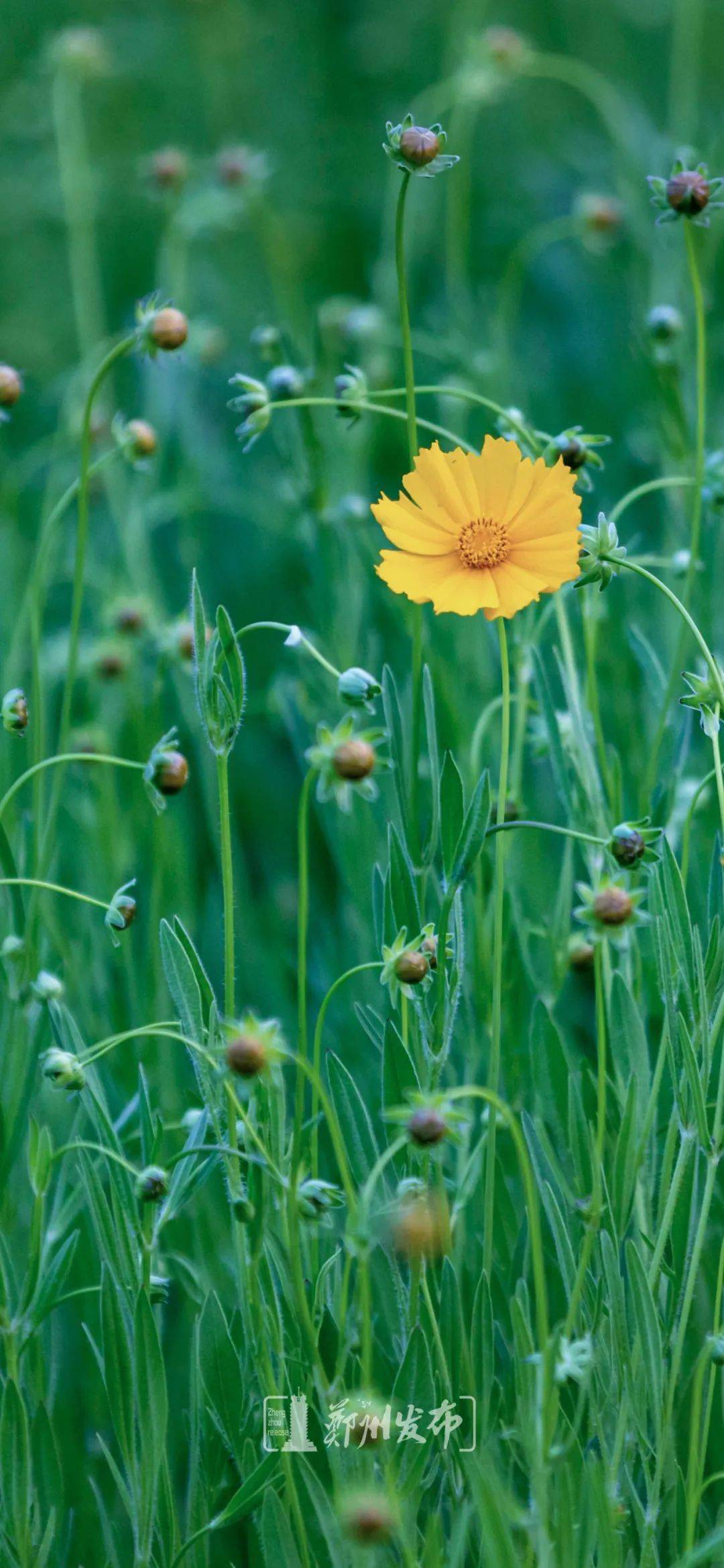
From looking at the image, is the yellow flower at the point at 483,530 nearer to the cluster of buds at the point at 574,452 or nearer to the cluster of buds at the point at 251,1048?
the cluster of buds at the point at 574,452

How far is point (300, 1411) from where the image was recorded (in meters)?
0.66

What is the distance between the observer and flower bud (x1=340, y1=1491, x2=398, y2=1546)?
0.53 meters

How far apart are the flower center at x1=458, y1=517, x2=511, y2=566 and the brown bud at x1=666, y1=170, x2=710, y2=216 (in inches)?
8.9

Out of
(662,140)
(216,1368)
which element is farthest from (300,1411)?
(662,140)

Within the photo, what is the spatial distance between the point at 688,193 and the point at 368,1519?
66 centimetres

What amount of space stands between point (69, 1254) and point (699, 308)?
59 cm

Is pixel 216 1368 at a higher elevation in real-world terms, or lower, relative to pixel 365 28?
lower

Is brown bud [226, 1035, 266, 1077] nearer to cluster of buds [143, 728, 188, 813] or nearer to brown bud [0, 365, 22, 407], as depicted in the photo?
cluster of buds [143, 728, 188, 813]

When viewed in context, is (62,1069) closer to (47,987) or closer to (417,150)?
(47,987)

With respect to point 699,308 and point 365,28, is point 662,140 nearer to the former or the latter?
point 365,28

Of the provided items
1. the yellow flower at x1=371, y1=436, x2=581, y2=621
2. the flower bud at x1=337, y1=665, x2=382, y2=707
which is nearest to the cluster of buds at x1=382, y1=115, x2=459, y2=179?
the yellow flower at x1=371, y1=436, x2=581, y2=621

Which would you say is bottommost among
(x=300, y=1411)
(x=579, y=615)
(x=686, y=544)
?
(x=300, y=1411)

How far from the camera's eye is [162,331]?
0.74 meters

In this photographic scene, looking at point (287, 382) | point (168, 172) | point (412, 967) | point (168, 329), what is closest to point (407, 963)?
point (412, 967)
